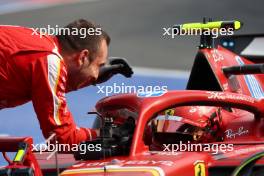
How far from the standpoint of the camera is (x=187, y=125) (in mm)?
4055

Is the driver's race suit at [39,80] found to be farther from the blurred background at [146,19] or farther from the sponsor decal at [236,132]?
the blurred background at [146,19]

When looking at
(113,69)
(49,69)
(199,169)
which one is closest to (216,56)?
(113,69)

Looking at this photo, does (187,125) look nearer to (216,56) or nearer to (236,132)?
(236,132)

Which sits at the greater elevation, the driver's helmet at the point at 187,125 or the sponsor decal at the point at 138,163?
the driver's helmet at the point at 187,125

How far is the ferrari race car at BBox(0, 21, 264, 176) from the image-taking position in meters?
3.19

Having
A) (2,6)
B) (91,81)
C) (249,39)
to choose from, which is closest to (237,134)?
(91,81)

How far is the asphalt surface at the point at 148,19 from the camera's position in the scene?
8.79 metres

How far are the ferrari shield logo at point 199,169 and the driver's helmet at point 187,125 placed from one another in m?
0.64

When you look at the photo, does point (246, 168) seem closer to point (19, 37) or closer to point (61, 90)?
point (61, 90)

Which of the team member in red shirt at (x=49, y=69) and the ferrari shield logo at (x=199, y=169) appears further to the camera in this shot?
the ferrari shield logo at (x=199, y=169)

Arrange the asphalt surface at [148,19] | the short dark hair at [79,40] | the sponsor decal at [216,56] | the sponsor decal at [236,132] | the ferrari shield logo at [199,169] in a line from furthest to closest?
the asphalt surface at [148,19] → the sponsor decal at [216,56] → the sponsor decal at [236,132] → the ferrari shield logo at [199,169] → the short dark hair at [79,40]

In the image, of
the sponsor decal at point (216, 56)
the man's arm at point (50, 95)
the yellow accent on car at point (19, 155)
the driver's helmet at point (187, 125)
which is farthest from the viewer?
the sponsor decal at point (216, 56)

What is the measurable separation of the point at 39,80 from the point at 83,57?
9.3 inches

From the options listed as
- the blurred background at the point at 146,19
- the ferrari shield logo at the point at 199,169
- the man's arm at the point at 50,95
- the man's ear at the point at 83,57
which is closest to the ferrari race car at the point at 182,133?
the ferrari shield logo at the point at 199,169
